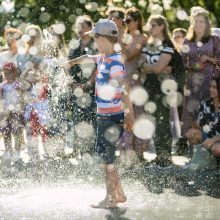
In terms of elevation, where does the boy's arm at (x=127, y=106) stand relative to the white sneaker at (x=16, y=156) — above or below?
above

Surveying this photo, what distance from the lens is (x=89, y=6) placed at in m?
19.4

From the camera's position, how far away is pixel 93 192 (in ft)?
21.9

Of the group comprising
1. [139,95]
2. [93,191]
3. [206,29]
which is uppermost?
[206,29]

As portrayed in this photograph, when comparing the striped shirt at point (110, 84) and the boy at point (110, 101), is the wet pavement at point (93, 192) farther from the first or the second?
the striped shirt at point (110, 84)

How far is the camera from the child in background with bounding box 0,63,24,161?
874 cm

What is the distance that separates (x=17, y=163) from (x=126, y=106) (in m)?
2.72

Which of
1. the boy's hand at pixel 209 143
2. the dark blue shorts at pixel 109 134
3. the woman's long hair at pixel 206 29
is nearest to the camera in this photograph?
the dark blue shorts at pixel 109 134

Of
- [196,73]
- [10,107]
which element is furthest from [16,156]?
[196,73]

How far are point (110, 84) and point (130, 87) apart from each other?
2315mm

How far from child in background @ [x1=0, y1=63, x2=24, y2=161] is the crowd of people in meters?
0.01

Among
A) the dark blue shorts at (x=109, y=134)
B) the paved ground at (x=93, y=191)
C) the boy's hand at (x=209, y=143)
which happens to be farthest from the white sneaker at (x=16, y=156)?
the dark blue shorts at (x=109, y=134)

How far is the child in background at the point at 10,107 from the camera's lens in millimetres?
8742

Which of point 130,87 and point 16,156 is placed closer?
point 130,87

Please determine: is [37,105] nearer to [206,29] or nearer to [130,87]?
[130,87]
